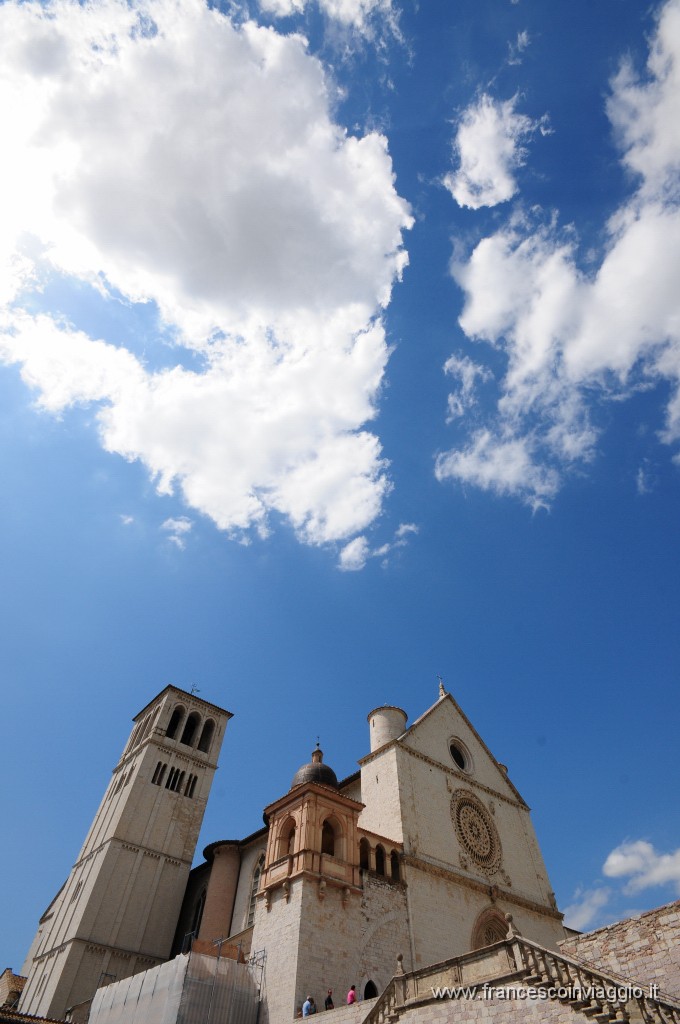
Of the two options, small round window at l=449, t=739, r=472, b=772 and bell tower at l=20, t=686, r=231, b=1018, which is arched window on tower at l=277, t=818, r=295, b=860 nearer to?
small round window at l=449, t=739, r=472, b=772

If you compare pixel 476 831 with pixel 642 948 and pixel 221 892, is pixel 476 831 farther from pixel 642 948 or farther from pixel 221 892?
pixel 642 948

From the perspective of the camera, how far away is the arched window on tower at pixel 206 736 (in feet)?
120

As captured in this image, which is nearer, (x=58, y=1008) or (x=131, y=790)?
(x=58, y=1008)

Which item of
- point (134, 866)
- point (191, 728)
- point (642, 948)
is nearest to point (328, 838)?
point (642, 948)

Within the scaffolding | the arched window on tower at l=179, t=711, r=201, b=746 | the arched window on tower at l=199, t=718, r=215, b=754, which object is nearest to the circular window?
the scaffolding

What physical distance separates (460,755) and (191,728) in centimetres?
1738

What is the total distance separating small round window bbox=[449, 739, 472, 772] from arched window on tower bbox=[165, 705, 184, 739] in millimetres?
16919

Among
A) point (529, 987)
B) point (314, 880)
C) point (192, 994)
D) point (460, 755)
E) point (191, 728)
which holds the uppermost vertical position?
point (191, 728)

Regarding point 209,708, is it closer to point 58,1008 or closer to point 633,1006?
point 58,1008

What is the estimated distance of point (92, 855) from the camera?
29578 mm

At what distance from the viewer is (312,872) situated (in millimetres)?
17766

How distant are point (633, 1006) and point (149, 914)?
25554 mm

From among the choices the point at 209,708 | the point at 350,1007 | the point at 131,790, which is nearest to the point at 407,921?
the point at 350,1007

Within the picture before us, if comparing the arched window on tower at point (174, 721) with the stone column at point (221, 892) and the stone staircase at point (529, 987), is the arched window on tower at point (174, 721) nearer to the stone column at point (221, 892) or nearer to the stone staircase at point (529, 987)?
the stone column at point (221, 892)
